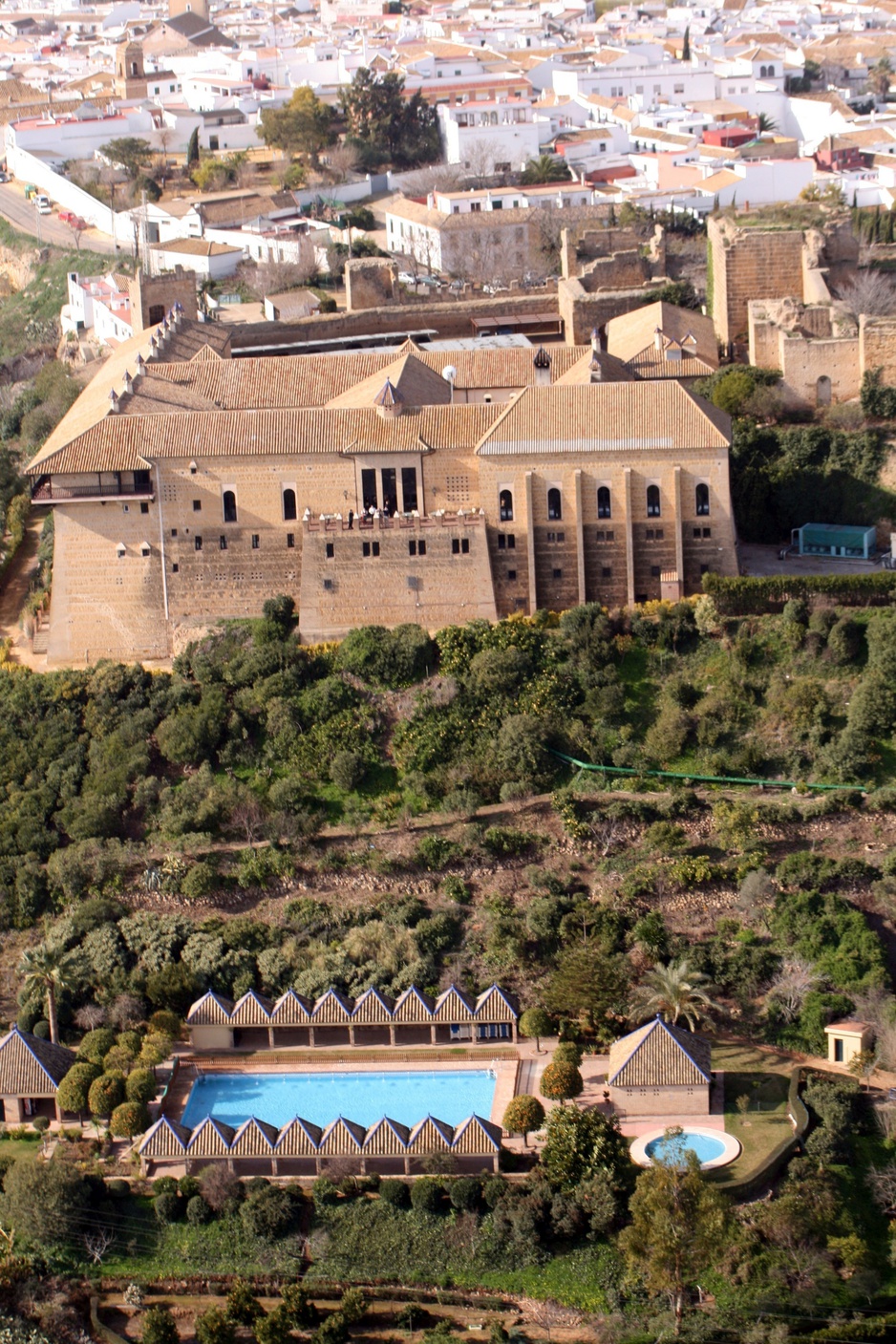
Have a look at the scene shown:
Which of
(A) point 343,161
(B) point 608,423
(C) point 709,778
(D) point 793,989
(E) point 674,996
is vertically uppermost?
(A) point 343,161

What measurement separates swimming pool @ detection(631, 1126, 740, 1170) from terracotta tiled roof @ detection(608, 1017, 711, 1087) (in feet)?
2.62

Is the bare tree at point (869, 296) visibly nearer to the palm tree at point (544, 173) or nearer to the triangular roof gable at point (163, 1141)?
the palm tree at point (544, 173)

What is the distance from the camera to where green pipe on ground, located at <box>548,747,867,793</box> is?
38.9 metres

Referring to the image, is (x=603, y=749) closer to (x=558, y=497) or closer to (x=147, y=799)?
(x=558, y=497)

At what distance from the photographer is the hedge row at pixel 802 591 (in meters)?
41.5

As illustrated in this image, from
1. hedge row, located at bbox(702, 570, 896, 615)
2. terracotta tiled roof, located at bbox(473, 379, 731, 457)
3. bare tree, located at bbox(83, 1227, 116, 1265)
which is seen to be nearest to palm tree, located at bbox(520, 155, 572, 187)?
terracotta tiled roof, located at bbox(473, 379, 731, 457)

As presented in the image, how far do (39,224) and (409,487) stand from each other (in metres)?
41.6

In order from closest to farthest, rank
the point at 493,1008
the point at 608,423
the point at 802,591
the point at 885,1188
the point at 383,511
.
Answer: the point at 885,1188 < the point at 493,1008 < the point at 802,591 < the point at 608,423 < the point at 383,511

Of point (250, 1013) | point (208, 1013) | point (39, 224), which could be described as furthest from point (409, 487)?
point (39, 224)

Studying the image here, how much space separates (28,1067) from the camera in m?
35.3

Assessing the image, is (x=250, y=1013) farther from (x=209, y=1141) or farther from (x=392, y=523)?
(x=392, y=523)

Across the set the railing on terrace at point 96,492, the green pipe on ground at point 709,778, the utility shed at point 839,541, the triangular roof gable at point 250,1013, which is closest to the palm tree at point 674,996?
the green pipe on ground at point 709,778

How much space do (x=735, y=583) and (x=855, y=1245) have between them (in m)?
14.4

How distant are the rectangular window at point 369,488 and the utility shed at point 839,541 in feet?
30.1
